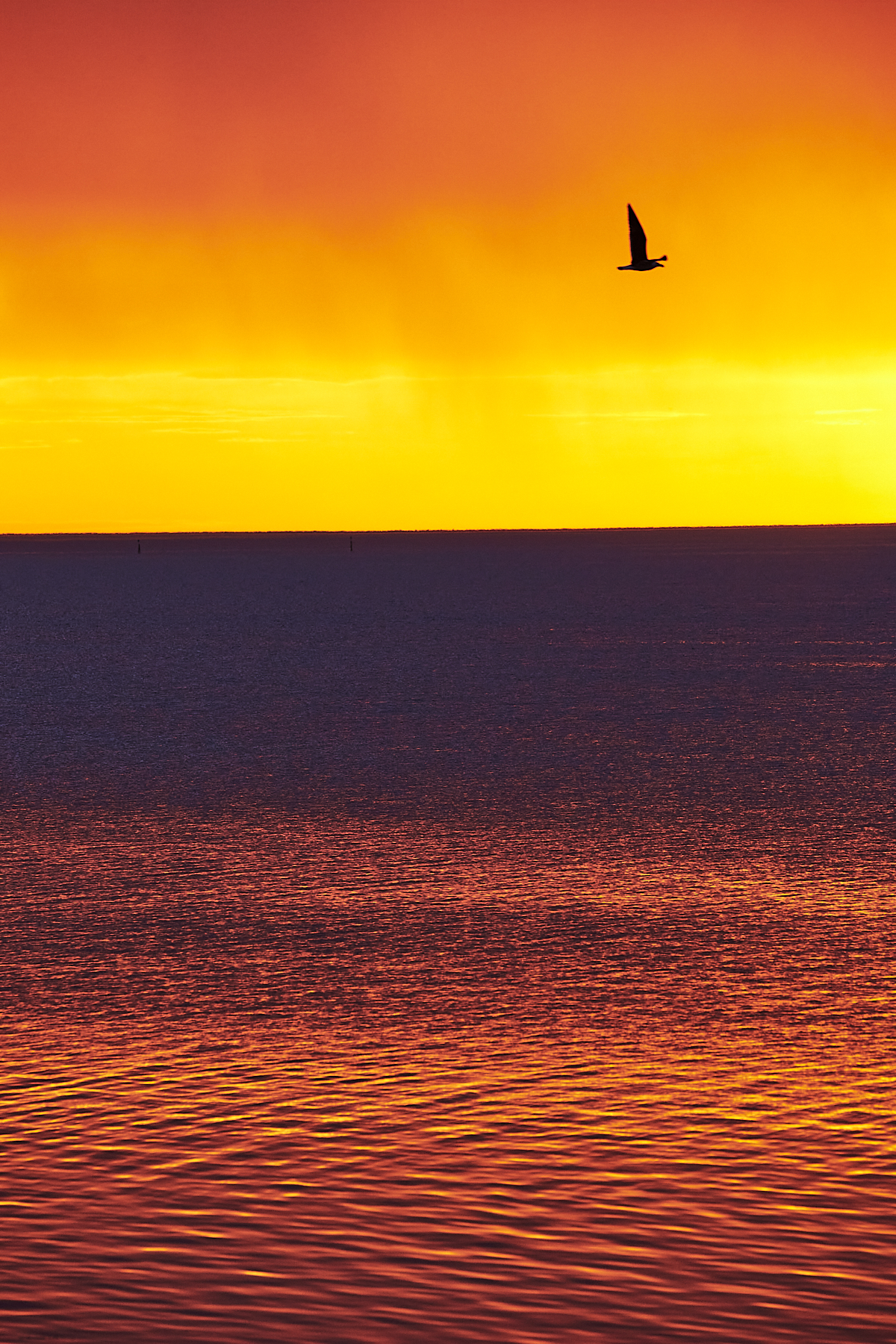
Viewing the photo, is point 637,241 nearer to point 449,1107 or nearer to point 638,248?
point 638,248

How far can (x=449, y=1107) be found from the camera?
1883cm

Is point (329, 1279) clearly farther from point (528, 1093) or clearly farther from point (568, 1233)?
point (528, 1093)

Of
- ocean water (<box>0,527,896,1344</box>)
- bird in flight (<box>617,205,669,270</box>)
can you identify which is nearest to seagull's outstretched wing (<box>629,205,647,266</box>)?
bird in flight (<box>617,205,669,270</box>)

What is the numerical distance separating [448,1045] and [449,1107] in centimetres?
264

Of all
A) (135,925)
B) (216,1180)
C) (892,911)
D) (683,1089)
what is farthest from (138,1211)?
(892,911)

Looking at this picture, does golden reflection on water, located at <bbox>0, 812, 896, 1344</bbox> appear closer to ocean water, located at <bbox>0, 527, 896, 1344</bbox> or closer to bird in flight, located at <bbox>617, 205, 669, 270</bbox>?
ocean water, located at <bbox>0, 527, 896, 1344</bbox>

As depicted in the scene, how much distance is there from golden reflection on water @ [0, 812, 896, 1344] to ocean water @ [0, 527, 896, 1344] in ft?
0.17

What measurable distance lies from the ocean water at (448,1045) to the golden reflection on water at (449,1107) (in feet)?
0.17

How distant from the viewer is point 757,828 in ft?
126

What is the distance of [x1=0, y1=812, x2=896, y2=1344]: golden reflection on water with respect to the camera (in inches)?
553

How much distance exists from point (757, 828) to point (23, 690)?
1882 inches

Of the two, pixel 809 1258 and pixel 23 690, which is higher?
pixel 23 690

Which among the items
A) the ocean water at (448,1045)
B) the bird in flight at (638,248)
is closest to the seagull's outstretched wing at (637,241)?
the bird in flight at (638,248)

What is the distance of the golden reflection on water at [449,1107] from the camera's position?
14.0 meters
